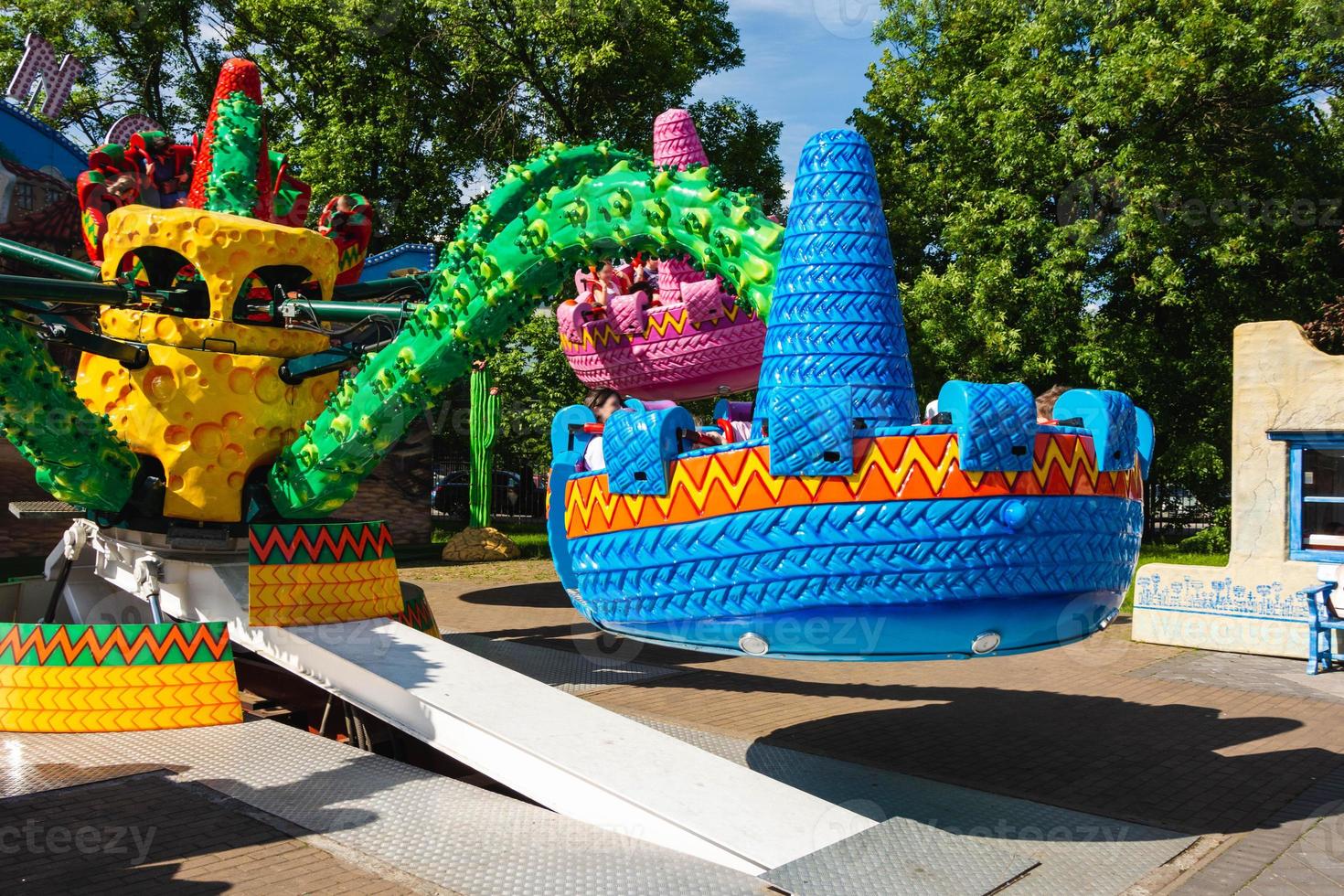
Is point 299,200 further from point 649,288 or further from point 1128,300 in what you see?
point 1128,300

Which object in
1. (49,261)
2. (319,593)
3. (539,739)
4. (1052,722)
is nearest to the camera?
(539,739)

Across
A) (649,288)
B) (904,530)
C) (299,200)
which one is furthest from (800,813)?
(649,288)

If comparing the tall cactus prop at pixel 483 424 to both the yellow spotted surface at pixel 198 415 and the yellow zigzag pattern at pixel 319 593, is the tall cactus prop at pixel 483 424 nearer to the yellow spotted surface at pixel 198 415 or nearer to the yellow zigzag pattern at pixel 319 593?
the yellow spotted surface at pixel 198 415

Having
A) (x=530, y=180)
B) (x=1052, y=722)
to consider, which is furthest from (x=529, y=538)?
(x=530, y=180)

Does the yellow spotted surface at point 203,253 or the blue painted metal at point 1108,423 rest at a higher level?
the yellow spotted surface at point 203,253

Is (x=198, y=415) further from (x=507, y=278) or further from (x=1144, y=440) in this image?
(x=1144, y=440)

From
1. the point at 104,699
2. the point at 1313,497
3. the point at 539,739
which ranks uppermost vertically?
the point at 1313,497

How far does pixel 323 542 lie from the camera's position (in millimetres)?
6520

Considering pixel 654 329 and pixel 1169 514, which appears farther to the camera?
pixel 1169 514

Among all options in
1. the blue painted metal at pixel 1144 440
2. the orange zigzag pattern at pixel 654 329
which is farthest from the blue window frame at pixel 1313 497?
the blue painted metal at pixel 1144 440

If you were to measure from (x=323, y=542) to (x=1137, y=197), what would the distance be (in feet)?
42.0

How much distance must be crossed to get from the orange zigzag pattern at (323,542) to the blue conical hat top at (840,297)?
3.79 meters

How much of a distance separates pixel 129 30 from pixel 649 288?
16.4 metres

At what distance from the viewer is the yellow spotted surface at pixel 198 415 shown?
6668 millimetres
